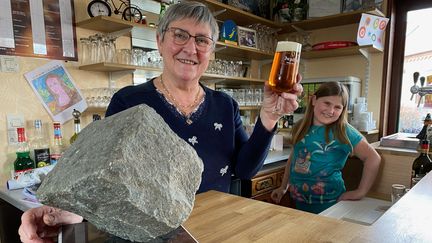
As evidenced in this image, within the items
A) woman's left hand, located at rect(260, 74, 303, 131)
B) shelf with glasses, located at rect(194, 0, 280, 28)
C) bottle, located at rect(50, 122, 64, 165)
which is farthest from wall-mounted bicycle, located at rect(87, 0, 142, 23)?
woman's left hand, located at rect(260, 74, 303, 131)

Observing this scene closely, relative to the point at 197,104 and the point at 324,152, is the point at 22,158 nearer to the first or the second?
the point at 197,104

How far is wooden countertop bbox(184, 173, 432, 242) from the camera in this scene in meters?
0.42

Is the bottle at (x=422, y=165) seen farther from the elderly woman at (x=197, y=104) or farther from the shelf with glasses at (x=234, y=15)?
the shelf with glasses at (x=234, y=15)

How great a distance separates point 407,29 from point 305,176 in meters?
1.86

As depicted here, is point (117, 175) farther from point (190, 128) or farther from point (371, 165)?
point (371, 165)

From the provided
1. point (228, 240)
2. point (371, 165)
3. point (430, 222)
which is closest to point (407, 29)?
point (371, 165)

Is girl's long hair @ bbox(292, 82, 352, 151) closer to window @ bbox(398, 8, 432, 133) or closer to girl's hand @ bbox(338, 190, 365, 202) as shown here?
girl's hand @ bbox(338, 190, 365, 202)

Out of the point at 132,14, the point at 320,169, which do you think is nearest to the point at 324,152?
the point at 320,169

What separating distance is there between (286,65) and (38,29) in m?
1.42

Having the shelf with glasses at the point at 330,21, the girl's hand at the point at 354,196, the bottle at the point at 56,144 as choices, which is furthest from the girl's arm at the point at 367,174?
the bottle at the point at 56,144

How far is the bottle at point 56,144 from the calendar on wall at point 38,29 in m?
0.40

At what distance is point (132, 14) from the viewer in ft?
5.80

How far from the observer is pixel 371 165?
1331 mm

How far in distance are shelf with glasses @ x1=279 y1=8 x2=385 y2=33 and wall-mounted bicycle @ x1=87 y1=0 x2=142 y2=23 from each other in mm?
1487
